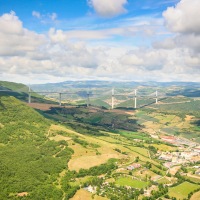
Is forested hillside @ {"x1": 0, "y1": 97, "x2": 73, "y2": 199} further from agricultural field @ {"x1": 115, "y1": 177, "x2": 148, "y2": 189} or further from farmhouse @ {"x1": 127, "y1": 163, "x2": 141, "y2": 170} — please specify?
farmhouse @ {"x1": 127, "y1": 163, "x2": 141, "y2": 170}

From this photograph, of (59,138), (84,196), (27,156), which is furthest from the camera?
(59,138)

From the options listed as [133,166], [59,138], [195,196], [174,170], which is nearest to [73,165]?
[133,166]

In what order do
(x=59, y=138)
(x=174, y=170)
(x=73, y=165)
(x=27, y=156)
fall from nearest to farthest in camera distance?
(x=27, y=156)
(x=73, y=165)
(x=174, y=170)
(x=59, y=138)

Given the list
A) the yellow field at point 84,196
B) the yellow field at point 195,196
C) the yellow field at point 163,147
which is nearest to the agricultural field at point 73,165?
the yellow field at point 84,196

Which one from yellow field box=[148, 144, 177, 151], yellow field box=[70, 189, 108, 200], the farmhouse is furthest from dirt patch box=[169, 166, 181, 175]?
yellow field box=[70, 189, 108, 200]

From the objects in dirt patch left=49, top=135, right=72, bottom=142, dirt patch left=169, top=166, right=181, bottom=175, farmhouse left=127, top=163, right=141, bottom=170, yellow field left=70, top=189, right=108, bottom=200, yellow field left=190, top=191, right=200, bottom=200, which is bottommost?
dirt patch left=169, top=166, right=181, bottom=175

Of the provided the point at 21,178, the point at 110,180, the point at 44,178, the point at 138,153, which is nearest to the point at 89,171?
the point at 110,180

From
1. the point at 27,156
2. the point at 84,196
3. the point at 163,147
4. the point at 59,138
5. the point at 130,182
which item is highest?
the point at 59,138

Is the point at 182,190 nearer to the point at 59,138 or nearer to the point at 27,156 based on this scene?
the point at 27,156

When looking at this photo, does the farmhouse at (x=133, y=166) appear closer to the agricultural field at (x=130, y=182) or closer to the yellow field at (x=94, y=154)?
the yellow field at (x=94, y=154)

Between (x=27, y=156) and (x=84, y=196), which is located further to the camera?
(x=27, y=156)

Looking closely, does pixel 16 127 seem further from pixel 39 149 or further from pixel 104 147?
pixel 104 147
